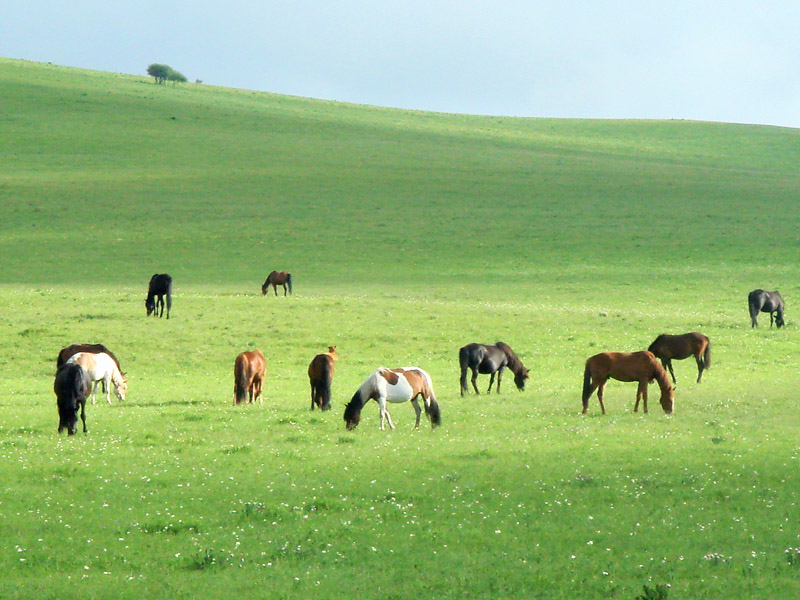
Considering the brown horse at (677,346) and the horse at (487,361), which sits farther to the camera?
the brown horse at (677,346)

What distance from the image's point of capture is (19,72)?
109438mm

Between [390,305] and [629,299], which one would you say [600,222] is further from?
[390,305]

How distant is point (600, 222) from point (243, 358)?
153 ft

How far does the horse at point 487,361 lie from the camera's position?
23.1m

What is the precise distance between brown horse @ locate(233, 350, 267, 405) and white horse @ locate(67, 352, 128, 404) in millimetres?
2819

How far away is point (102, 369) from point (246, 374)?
3.24 meters

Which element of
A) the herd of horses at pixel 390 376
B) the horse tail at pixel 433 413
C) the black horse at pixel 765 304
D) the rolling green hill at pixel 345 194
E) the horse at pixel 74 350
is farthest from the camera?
the rolling green hill at pixel 345 194

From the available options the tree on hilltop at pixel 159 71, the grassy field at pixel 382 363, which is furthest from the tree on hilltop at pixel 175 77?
the grassy field at pixel 382 363

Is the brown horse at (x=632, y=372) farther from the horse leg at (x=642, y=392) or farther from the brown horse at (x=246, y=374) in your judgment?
the brown horse at (x=246, y=374)

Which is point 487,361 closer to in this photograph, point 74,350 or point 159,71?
point 74,350

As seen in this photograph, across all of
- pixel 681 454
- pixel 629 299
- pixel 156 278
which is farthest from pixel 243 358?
pixel 629 299

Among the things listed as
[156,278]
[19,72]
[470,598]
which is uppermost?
[19,72]

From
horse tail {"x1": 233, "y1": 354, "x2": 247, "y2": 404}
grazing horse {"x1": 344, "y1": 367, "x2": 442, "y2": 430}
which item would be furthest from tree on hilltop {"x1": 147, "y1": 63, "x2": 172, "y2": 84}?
grazing horse {"x1": 344, "y1": 367, "x2": 442, "y2": 430}

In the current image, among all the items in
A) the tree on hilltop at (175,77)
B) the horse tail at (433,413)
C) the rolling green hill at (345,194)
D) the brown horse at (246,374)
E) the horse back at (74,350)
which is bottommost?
the horse tail at (433,413)
